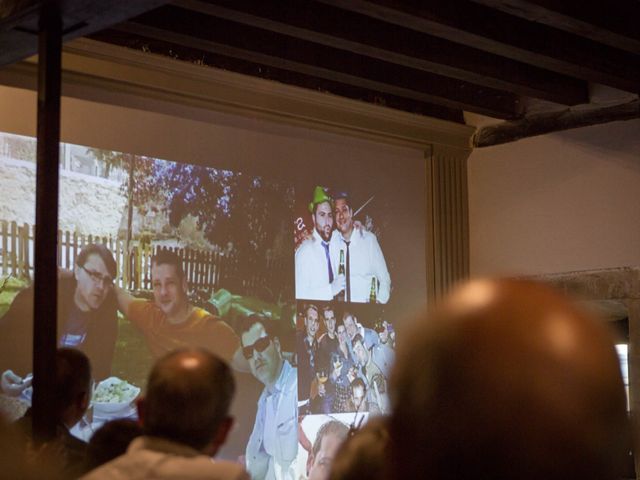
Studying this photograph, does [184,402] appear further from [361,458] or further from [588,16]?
[588,16]

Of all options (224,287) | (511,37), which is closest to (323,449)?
(224,287)

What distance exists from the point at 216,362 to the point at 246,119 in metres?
4.30

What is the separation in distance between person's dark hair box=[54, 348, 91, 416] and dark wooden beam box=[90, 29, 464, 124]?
3.02 metres

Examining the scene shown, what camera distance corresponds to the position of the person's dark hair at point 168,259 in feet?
17.8

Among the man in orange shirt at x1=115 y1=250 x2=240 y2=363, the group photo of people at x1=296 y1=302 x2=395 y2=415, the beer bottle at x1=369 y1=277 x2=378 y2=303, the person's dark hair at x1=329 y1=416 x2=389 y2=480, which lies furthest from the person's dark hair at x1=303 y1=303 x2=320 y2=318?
the person's dark hair at x1=329 y1=416 x2=389 y2=480

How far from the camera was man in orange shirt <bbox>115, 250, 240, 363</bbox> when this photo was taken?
533 cm

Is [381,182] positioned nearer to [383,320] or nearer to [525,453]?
[383,320]

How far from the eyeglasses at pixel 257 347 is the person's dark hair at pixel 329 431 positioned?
724mm

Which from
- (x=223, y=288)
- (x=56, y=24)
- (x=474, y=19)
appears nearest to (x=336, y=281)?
(x=223, y=288)

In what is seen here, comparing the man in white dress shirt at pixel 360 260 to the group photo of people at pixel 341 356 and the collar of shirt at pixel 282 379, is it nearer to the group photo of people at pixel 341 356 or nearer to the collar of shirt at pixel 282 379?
the group photo of people at pixel 341 356

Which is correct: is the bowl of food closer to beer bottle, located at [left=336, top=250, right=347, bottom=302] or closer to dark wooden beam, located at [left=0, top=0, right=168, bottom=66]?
beer bottle, located at [left=336, top=250, right=347, bottom=302]

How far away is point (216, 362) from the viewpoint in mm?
1971

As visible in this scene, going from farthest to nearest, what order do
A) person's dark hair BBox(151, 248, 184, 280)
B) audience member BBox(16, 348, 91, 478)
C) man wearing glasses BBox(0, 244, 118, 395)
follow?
person's dark hair BBox(151, 248, 184, 280) → man wearing glasses BBox(0, 244, 118, 395) → audience member BBox(16, 348, 91, 478)

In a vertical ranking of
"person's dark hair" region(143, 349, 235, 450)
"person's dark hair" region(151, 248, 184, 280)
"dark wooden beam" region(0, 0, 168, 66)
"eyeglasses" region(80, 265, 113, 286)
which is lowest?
"person's dark hair" region(143, 349, 235, 450)
